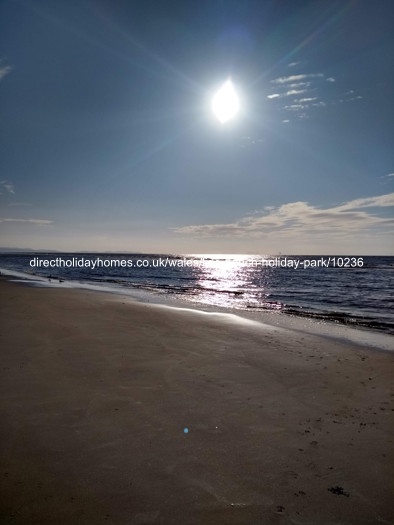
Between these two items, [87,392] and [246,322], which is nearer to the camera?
[87,392]

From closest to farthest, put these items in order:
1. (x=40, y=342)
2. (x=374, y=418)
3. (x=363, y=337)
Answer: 1. (x=374, y=418)
2. (x=40, y=342)
3. (x=363, y=337)

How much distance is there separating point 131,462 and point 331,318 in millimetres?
16515

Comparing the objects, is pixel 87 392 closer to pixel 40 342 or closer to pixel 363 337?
pixel 40 342

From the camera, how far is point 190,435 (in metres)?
5.21

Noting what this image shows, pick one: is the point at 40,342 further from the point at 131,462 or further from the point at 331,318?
the point at 331,318

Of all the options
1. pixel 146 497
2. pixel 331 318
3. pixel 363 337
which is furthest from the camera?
pixel 331 318

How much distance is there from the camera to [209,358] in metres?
9.34

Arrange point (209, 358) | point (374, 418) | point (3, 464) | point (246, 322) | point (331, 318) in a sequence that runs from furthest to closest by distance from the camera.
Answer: point (331, 318), point (246, 322), point (209, 358), point (374, 418), point (3, 464)

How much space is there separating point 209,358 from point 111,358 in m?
2.56

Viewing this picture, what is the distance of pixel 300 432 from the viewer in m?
5.46

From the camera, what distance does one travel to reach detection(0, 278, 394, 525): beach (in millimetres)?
3777

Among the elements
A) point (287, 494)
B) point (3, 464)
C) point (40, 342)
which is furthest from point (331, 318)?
point (3, 464)

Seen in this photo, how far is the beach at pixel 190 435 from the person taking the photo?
378 cm

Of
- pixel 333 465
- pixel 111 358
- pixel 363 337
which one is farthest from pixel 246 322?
pixel 333 465
